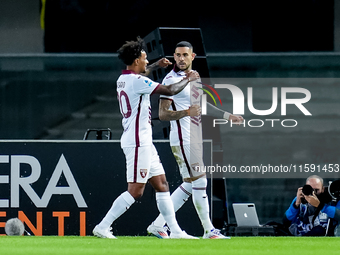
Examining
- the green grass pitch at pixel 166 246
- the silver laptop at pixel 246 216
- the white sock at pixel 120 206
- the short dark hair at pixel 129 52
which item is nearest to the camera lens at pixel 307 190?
the silver laptop at pixel 246 216

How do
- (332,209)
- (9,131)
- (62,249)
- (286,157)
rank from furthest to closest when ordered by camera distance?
(9,131), (286,157), (332,209), (62,249)

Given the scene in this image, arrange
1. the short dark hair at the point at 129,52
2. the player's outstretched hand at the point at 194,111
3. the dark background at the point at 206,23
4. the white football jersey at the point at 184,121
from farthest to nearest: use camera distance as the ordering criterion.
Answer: the dark background at the point at 206,23 < the white football jersey at the point at 184,121 < the player's outstretched hand at the point at 194,111 < the short dark hair at the point at 129,52

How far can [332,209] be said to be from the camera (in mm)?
8047

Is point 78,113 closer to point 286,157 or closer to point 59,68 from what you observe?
point 59,68

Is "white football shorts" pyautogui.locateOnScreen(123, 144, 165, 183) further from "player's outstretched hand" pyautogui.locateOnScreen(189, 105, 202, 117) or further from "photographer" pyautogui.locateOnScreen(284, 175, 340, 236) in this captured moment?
"photographer" pyautogui.locateOnScreen(284, 175, 340, 236)

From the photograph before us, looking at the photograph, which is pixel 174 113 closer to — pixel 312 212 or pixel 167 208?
pixel 167 208

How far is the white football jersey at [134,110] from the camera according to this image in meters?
6.80

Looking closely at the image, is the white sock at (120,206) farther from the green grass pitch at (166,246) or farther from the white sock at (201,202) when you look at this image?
the white sock at (201,202)

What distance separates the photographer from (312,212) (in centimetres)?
827

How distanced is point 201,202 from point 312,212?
1.71 metres

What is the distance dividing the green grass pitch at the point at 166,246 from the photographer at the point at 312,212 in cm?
104

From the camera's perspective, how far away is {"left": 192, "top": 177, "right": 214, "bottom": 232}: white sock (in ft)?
23.4

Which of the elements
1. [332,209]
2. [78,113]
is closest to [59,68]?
[78,113]

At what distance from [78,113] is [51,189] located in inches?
165
